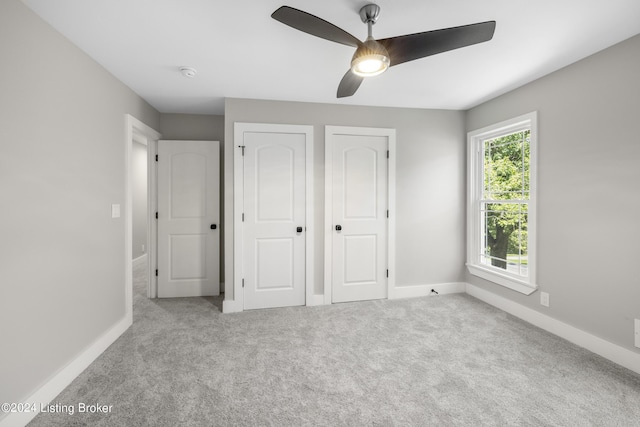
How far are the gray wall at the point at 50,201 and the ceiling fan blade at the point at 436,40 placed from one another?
2.10 meters

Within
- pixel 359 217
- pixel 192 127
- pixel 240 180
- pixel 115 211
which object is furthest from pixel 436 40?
pixel 192 127

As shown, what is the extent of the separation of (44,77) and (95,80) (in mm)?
567

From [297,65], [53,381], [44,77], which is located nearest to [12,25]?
[44,77]

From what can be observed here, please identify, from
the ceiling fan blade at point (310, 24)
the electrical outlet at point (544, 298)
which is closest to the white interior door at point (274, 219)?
the ceiling fan blade at point (310, 24)

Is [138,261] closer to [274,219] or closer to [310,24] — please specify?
[274,219]

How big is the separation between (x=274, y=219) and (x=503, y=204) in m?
2.66

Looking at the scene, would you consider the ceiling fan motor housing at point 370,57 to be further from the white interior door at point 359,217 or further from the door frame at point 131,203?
the door frame at point 131,203

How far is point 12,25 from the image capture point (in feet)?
5.15

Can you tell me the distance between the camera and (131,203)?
286 centimetres

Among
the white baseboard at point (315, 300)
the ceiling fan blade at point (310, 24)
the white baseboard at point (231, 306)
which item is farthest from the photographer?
the white baseboard at point (315, 300)

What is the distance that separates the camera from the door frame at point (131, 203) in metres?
2.82

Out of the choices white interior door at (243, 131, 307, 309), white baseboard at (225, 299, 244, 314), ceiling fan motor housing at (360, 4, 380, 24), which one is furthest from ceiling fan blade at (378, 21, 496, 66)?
white baseboard at (225, 299, 244, 314)

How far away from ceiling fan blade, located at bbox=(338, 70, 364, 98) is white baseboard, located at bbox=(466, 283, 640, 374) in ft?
9.15

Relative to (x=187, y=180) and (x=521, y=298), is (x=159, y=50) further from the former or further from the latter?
(x=521, y=298)
